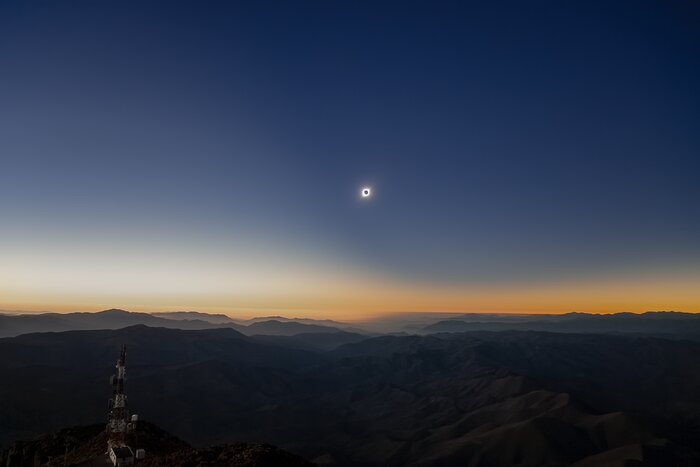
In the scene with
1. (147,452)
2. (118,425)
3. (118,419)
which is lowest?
(147,452)

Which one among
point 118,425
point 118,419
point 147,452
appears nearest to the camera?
point 118,425

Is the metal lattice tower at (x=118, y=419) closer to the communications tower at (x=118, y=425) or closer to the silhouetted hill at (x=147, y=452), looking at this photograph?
the communications tower at (x=118, y=425)

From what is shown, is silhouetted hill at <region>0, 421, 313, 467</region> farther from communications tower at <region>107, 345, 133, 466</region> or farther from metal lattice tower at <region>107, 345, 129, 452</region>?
metal lattice tower at <region>107, 345, 129, 452</region>

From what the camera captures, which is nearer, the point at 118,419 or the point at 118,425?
the point at 118,425

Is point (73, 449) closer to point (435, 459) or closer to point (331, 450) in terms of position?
point (435, 459)

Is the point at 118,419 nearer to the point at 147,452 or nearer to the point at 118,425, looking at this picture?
the point at 118,425

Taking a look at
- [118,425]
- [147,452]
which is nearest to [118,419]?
[118,425]

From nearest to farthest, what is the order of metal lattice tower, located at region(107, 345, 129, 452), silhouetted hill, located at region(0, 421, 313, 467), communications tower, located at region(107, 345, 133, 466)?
1. silhouetted hill, located at region(0, 421, 313, 467)
2. communications tower, located at region(107, 345, 133, 466)
3. metal lattice tower, located at region(107, 345, 129, 452)

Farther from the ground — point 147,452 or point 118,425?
point 118,425

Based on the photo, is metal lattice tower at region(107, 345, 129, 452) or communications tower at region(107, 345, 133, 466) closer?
communications tower at region(107, 345, 133, 466)

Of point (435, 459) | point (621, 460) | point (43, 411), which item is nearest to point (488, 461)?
point (435, 459)

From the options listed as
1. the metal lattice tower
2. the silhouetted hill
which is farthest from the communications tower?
the silhouetted hill
